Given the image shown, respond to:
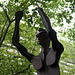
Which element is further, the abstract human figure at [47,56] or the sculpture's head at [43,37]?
the sculpture's head at [43,37]

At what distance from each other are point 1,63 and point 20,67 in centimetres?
118

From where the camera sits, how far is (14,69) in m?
5.98

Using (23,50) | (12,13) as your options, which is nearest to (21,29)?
(12,13)

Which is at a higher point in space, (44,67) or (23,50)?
(23,50)

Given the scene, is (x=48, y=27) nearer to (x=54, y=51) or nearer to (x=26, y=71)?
(x=54, y=51)

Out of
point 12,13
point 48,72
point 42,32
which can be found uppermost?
point 12,13

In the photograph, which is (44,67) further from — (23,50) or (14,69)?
(14,69)

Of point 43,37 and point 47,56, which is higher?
point 43,37

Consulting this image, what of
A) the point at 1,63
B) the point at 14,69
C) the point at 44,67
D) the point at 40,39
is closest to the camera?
the point at 44,67

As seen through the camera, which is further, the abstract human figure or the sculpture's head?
the sculpture's head

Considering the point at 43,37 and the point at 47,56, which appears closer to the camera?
the point at 47,56

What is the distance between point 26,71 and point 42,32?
4.31 meters

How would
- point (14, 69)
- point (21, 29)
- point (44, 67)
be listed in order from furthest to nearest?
point (21, 29), point (14, 69), point (44, 67)

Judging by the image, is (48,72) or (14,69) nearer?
(48,72)
